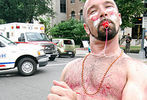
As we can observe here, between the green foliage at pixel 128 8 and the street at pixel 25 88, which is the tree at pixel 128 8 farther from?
the street at pixel 25 88

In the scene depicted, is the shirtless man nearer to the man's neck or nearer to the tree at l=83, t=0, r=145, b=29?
the man's neck

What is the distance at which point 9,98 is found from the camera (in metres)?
4.66

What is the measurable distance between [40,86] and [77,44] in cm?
2043

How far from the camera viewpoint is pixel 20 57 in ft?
24.3

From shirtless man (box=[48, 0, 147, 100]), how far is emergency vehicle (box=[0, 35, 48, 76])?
638 centimetres

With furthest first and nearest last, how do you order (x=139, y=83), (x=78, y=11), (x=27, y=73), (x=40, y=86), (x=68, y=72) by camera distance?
1. (x=78, y=11)
2. (x=27, y=73)
3. (x=40, y=86)
4. (x=68, y=72)
5. (x=139, y=83)

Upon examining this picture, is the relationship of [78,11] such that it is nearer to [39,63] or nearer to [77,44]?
[77,44]

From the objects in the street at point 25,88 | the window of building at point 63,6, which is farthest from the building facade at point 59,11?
the street at point 25,88

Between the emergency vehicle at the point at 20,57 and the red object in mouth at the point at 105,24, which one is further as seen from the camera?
the emergency vehicle at the point at 20,57

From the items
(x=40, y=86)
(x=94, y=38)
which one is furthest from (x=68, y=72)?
(x=40, y=86)

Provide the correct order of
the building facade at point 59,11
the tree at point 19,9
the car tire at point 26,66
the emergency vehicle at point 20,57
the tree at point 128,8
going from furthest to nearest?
the building facade at point 59,11
the tree at point 19,9
the tree at point 128,8
the car tire at point 26,66
the emergency vehicle at point 20,57

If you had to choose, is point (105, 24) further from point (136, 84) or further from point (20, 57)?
point (20, 57)

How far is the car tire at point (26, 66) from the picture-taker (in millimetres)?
7250

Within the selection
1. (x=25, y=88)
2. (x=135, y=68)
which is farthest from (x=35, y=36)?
(x=135, y=68)
